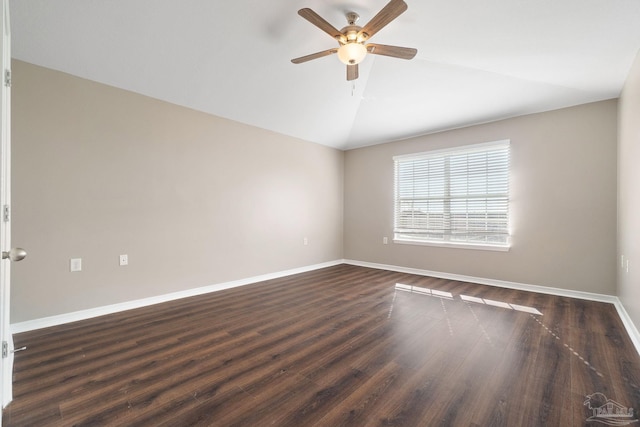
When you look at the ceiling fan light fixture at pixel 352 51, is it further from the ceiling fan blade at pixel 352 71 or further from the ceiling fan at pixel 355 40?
the ceiling fan blade at pixel 352 71

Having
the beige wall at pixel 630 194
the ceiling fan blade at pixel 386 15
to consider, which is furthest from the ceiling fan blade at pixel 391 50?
the beige wall at pixel 630 194

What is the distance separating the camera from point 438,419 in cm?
142

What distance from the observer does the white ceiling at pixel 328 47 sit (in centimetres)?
225

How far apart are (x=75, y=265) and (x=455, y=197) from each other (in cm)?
485

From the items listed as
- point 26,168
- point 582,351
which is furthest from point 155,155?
point 582,351

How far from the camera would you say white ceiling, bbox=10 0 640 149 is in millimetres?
2250

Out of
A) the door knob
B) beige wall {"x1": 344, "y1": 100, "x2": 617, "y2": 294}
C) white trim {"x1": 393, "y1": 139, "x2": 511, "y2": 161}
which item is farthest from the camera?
→ white trim {"x1": 393, "y1": 139, "x2": 511, "y2": 161}

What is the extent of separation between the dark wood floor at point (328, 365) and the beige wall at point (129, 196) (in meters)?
0.44

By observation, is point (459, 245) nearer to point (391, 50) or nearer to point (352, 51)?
point (391, 50)

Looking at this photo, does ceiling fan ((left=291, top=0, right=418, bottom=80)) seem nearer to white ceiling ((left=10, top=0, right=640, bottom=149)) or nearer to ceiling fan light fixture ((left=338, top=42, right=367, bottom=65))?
ceiling fan light fixture ((left=338, top=42, right=367, bottom=65))

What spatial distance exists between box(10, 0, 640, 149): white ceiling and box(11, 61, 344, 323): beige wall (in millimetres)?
288

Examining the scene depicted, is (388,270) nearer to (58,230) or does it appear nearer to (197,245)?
(197,245)

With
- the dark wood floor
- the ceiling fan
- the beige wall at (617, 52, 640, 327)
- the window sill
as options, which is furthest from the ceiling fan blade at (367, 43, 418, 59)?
the window sill

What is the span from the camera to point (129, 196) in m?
3.05
